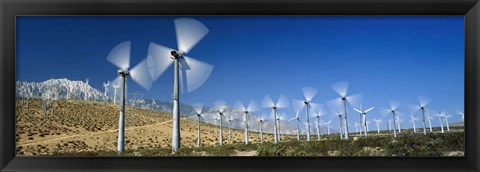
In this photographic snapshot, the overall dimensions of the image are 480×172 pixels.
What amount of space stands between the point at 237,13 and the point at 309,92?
5.98 feet

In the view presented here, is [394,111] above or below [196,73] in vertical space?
below

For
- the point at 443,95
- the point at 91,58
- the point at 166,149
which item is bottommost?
the point at 166,149

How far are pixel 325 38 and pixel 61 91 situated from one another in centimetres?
257

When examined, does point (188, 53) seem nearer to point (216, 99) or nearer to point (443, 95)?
point (216, 99)

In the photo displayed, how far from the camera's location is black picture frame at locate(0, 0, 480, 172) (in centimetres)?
375

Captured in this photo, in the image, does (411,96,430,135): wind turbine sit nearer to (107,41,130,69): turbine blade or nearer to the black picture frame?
the black picture frame

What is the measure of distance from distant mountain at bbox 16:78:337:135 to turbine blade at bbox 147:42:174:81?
12.9 inches

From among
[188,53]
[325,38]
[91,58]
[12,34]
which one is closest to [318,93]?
[325,38]

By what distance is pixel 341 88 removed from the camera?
5.21 meters

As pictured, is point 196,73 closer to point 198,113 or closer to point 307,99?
point 198,113

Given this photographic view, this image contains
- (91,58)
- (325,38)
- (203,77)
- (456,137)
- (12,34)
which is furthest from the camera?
(203,77)

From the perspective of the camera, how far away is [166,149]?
4.47 m

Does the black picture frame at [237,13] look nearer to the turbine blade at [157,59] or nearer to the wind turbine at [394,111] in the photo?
the turbine blade at [157,59]

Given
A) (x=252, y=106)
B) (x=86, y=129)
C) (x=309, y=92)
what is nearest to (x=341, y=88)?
(x=309, y=92)
